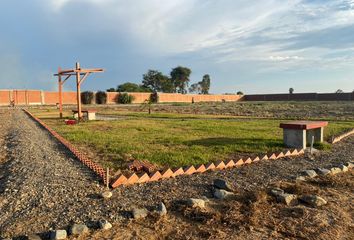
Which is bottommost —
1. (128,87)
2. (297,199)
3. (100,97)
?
(297,199)

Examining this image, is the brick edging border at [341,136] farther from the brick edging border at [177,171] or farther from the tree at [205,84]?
the tree at [205,84]

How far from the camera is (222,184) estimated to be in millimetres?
4594

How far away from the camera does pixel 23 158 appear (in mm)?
6422

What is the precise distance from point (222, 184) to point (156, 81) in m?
85.2

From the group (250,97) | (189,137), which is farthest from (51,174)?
(250,97)

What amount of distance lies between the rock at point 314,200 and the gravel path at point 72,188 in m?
0.78

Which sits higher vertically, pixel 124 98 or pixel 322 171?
pixel 124 98

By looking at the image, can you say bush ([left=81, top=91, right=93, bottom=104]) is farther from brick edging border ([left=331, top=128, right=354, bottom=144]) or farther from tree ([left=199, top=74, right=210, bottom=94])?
tree ([left=199, top=74, right=210, bottom=94])

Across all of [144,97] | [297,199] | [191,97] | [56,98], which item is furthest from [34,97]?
[297,199]

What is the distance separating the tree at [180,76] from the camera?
309 feet

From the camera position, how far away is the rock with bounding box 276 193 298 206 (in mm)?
4066

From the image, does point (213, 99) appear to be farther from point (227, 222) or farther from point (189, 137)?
point (227, 222)

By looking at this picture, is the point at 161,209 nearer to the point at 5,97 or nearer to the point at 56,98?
the point at 5,97

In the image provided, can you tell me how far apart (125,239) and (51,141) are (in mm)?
6352
